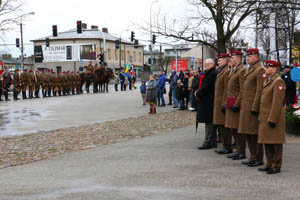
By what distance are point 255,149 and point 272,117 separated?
1.06m

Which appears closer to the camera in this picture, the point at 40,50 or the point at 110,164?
the point at 110,164

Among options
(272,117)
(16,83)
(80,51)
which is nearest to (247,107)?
(272,117)

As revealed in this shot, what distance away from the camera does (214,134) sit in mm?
10008

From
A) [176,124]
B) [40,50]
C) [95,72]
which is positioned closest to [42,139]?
[176,124]

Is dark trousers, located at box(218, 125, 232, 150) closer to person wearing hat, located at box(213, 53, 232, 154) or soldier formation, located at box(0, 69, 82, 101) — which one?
person wearing hat, located at box(213, 53, 232, 154)

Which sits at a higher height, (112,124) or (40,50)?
(40,50)

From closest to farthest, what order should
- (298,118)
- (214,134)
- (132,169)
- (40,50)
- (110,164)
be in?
(132,169) → (110,164) → (214,134) → (298,118) → (40,50)

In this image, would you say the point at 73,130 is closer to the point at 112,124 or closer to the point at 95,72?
the point at 112,124

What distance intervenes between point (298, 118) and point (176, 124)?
14.5 ft

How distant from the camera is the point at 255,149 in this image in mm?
8008

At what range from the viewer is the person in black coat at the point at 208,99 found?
9.68 metres

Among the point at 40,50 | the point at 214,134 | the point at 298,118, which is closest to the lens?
the point at 214,134

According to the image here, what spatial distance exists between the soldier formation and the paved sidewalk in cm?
2136

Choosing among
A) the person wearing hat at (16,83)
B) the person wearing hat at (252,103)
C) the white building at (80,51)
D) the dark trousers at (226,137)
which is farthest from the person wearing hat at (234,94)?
the white building at (80,51)
